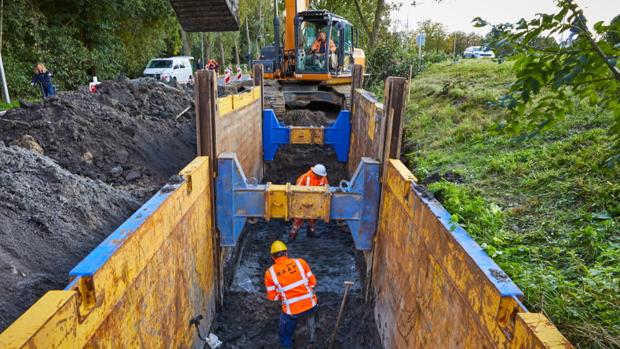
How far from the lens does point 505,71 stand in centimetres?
1117

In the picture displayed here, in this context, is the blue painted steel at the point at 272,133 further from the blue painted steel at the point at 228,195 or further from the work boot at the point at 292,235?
the blue painted steel at the point at 228,195

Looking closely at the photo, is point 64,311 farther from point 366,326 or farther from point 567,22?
point 366,326

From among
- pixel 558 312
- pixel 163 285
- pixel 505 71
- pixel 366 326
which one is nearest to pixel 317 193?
pixel 366 326

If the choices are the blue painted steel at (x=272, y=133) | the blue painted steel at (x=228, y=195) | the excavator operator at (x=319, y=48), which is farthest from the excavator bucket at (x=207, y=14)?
the blue painted steel at (x=228, y=195)

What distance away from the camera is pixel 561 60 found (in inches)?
65.7

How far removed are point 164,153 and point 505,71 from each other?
8842 millimetres

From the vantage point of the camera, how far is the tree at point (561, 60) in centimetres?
152

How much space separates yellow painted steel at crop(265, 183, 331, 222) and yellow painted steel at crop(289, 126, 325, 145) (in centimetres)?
364

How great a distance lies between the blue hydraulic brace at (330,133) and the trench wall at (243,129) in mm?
184

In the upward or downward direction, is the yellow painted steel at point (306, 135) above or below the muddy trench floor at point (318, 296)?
above

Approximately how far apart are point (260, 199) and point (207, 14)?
23.3 ft

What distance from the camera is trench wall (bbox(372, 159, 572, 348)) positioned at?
211 cm

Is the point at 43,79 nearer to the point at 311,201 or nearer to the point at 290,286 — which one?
the point at 311,201

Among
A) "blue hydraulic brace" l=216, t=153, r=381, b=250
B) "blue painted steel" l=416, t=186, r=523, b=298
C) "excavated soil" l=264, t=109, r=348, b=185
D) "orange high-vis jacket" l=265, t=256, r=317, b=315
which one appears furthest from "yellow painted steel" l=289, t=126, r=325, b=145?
"blue painted steel" l=416, t=186, r=523, b=298
